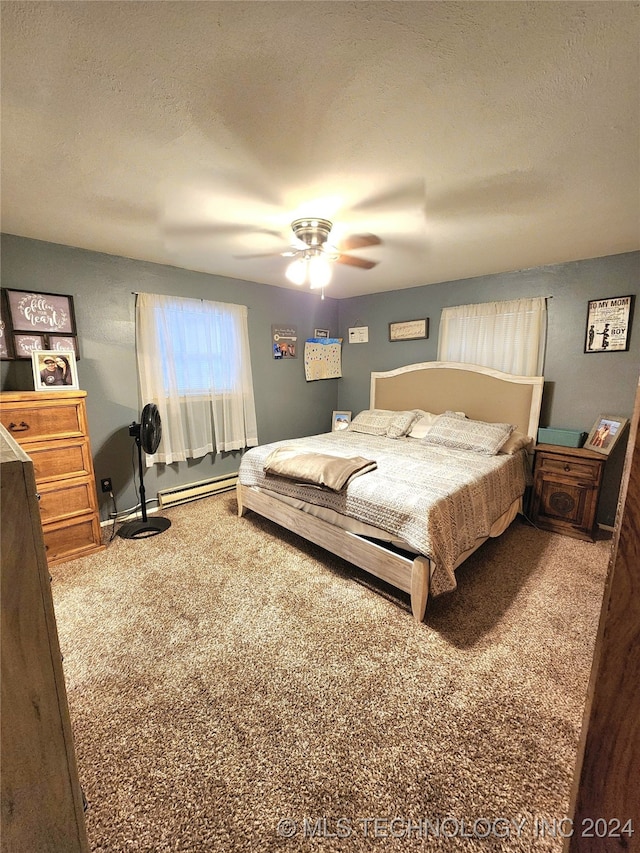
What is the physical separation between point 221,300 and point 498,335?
287 cm

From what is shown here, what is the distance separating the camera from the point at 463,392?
3.60 metres

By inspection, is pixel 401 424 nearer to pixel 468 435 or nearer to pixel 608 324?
pixel 468 435

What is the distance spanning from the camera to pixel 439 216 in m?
2.08

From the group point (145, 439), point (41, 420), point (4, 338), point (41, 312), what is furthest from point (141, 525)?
point (41, 312)

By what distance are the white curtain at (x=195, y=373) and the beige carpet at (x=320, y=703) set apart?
1425mm

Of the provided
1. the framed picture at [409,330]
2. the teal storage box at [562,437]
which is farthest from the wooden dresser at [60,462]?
the teal storage box at [562,437]

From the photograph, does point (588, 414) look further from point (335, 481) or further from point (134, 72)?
point (134, 72)

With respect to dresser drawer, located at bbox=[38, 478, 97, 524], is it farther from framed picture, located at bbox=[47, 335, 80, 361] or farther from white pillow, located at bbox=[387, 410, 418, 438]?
white pillow, located at bbox=[387, 410, 418, 438]

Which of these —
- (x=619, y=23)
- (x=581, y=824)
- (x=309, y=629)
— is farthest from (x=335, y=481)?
(x=619, y=23)

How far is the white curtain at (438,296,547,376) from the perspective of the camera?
10.4 ft

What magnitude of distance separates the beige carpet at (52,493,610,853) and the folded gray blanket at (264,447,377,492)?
2.06 feet

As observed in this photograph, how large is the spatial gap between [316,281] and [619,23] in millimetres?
1688

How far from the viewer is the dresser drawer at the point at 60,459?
2.33 meters

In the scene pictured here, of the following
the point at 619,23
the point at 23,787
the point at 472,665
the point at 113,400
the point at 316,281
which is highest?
the point at 619,23
